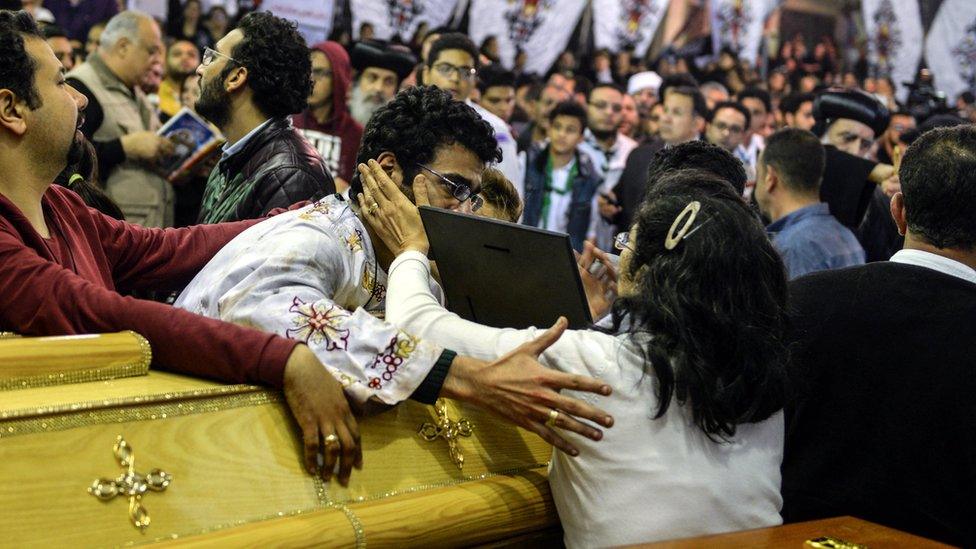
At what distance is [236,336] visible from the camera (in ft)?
6.78

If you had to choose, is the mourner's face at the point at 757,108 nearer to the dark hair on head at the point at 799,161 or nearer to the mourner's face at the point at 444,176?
the dark hair on head at the point at 799,161

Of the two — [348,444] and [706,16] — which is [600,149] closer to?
[348,444]

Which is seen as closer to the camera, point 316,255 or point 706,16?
point 316,255

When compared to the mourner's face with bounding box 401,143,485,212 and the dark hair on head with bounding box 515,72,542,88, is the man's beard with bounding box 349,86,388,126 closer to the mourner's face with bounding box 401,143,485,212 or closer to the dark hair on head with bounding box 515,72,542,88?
the mourner's face with bounding box 401,143,485,212

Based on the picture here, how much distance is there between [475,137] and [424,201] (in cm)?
20

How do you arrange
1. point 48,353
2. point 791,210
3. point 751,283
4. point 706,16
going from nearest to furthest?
point 48,353 < point 751,283 < point 791,210 < point 706,16

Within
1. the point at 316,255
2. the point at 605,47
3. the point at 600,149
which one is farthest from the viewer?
the point at 605,47

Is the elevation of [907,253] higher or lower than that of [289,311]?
higher

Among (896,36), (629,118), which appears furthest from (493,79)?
(896,36)

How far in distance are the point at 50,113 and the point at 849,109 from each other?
4.70 metres

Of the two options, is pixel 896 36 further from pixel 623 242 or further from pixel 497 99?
→ pixel 623 242

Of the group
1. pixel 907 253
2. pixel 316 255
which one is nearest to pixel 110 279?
pixel 316 255

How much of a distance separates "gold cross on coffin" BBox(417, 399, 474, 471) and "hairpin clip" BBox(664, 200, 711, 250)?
1.89ft

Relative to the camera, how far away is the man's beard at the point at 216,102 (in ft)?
12.2
